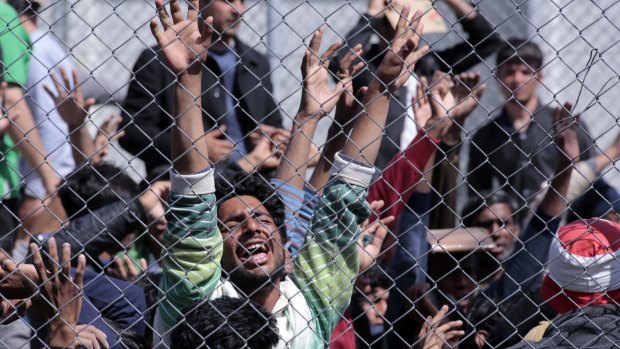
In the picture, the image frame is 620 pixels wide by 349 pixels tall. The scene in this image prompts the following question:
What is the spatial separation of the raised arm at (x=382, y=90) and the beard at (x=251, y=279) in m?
0.47

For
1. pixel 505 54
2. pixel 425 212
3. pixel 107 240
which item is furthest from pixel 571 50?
pixel 107 240

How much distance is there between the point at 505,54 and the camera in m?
6.42

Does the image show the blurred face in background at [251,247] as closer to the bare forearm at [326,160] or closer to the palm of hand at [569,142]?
the bare forearm at [326,160]

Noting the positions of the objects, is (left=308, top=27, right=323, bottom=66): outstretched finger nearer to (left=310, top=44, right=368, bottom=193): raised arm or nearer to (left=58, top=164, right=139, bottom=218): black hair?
(left=310, top=44, right=368, bottom=193): raised arm

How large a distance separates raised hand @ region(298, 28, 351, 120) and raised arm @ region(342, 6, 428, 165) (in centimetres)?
12

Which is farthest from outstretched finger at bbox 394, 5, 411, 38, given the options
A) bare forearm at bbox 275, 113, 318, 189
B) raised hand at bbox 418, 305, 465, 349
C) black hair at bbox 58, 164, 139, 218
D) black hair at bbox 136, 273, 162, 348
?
black hair at bbox 58, 164, 139, 218

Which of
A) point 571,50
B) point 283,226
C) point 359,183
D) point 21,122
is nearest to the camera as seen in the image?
point 359,183

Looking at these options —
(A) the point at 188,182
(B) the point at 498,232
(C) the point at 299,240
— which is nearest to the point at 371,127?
(C) the point at 299,240

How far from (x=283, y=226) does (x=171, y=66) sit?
2.66 ft

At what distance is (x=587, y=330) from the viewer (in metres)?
3.36

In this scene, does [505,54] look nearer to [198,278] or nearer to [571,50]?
[571,50]

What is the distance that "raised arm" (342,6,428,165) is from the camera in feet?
12.0

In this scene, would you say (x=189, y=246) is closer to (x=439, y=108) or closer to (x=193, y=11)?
(x=193, y=11)

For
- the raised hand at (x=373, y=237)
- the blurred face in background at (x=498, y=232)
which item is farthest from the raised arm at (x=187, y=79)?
the blurred face in background at (x=498, y=232)
